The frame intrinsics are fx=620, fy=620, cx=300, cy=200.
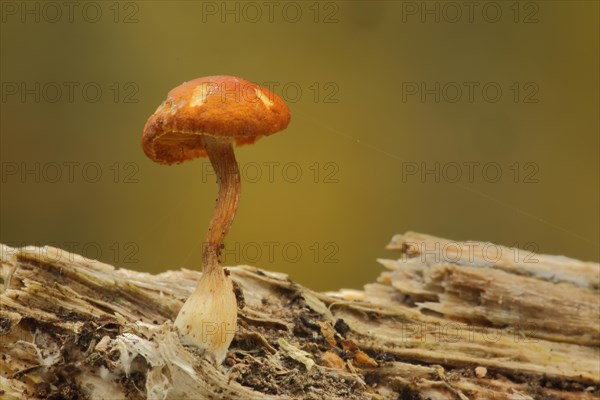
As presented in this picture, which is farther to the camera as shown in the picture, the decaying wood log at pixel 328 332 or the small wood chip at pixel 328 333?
the small wood chip at pixel 328 333

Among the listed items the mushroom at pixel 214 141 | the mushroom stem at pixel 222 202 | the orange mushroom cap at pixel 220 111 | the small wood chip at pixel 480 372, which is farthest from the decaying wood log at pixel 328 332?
the orange mushroom cap at pixel 220 111

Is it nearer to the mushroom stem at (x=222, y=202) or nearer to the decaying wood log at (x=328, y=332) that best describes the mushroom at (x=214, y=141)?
the mushroom stem at (x=222, y=202)

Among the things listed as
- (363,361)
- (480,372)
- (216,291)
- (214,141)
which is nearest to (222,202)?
(214,141)

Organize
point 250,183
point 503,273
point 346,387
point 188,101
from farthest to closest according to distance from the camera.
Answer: point 250,183 < point 503,273 < point 346,387 < point 188,101

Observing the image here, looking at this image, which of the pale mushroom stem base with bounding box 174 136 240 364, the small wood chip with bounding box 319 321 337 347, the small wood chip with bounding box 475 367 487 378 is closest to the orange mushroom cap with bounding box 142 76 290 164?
the pale mushroom stem base with bounding box 174 136 240 364

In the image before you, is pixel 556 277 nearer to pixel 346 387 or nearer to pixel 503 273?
pixel 503 273

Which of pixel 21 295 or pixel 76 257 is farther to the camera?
pixel 76 257

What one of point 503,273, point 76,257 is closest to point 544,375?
point 503,273

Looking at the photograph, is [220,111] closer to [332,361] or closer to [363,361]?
[332,361]
